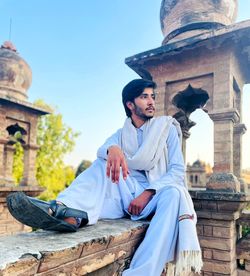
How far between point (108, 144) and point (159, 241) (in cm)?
97

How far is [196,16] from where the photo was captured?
488cm

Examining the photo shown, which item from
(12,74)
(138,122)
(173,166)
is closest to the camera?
(173,166)

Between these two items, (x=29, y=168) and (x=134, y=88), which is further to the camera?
(x=29, y=168)

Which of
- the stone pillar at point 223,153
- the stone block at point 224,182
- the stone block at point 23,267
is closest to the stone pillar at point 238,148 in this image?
the stone pillar at point 223,153

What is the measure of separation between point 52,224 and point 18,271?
1.52 feet

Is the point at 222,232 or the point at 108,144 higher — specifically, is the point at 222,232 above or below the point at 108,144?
below

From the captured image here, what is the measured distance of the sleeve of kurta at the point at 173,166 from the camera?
2055 millimetres

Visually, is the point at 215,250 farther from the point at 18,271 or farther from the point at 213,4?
the point at 213,4

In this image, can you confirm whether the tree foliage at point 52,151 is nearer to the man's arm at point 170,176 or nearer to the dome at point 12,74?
the dome at point 12,74

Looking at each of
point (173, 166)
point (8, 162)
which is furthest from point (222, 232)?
point (8, 162)

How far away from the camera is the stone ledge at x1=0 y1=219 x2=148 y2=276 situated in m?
1.04

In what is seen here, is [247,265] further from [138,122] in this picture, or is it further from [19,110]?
[19,110]

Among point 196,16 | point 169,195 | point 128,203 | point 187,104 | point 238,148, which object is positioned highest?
point 196,16

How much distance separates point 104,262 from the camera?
4.79ft
